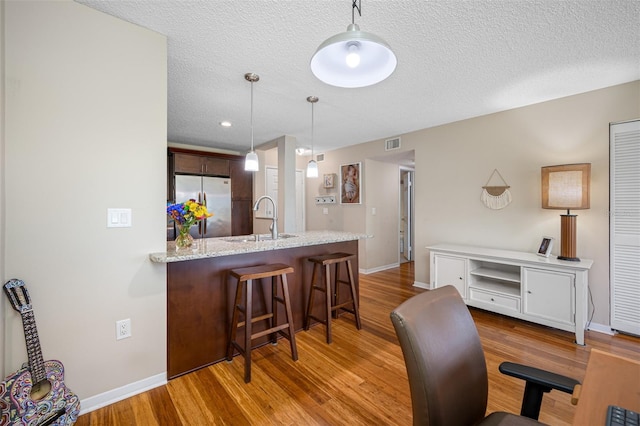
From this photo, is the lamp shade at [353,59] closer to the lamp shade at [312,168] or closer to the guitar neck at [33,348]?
the lamp shade at [312,168]

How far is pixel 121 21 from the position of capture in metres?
1.72

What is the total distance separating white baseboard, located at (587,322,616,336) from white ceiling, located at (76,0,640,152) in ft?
7.74

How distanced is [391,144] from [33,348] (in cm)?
452

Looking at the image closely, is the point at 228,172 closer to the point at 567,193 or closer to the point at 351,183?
the point at 351,183

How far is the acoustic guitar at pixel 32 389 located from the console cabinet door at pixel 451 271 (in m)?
3.47

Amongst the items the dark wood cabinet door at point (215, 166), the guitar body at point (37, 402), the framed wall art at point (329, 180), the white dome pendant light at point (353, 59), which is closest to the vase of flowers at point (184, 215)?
the guitar body at point (37, 402)

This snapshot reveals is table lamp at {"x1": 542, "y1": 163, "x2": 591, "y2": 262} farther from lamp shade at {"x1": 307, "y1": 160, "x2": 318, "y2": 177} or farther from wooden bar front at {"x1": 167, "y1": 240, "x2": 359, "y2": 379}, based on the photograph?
wooden bar front at {"x1": 167, "y1": 240, "x2": 359, "y2": 379}

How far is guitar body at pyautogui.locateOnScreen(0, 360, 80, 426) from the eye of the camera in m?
1.22

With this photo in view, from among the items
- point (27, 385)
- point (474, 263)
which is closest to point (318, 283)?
A: point (474, 263)

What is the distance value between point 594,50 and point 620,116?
102cm

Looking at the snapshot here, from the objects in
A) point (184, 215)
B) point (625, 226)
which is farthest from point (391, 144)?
point (184, 215)

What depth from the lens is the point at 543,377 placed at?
0.92 m

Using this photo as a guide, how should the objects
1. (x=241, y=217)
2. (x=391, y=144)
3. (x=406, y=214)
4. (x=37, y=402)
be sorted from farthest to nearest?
(x=406, y=214), (x=241, y=217), (x=391, y=144), (x=37, y=402)

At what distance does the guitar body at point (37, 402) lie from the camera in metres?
1.22
